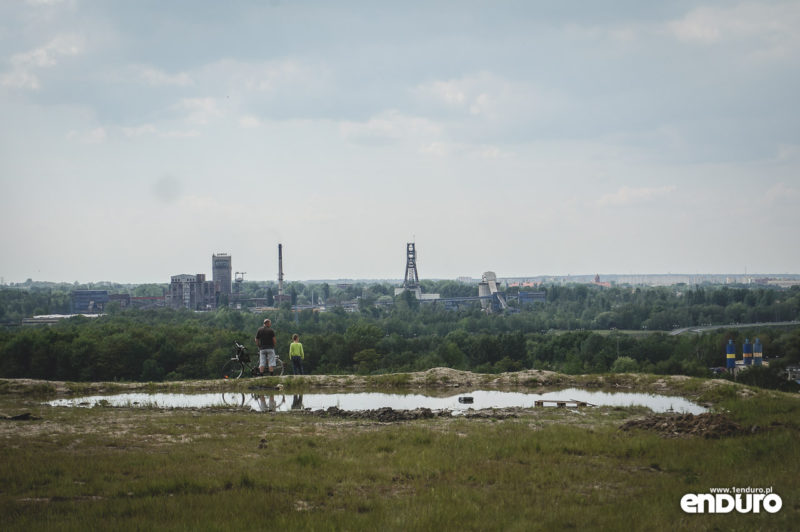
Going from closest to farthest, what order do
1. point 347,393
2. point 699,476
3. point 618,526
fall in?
point 618,526 → point 699,476 → point 347,393

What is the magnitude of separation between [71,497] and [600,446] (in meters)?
8.05

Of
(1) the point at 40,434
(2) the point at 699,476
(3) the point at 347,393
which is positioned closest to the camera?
(2) the point at 699,476

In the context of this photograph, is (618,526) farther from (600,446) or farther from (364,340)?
(364,340)

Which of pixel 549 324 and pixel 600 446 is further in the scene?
pixel 549 324

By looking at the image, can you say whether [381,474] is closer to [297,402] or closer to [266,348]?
[297,402]

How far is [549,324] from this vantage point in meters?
160

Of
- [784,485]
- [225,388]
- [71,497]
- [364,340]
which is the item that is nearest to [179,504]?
[71,497]

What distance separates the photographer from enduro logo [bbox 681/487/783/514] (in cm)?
748

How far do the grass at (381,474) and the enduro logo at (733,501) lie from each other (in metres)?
0.17

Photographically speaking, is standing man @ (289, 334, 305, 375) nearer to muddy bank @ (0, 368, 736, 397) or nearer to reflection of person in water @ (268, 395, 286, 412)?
muddy bank @ (0, 368, 736, 397)

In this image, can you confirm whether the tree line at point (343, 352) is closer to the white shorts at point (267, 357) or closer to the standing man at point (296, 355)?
the standing man at point (296, 355)

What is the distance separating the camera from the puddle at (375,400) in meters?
16.9

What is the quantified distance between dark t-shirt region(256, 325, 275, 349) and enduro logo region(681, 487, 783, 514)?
55.1ft

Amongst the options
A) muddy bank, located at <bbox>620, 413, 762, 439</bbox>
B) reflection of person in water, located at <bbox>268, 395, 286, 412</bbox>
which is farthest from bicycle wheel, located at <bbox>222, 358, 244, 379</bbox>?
muddy bank, located at <bbox>620, 413, 762, 439</bbox>
